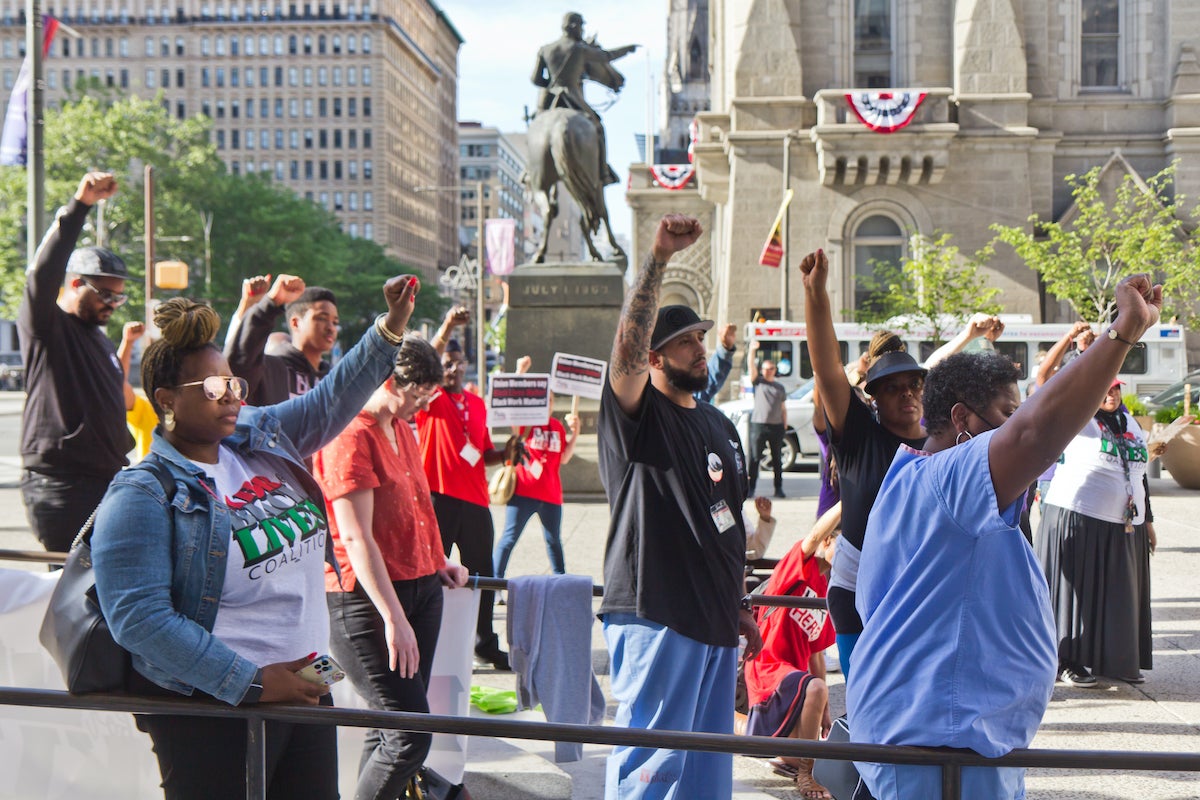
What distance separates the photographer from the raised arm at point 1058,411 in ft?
7.66

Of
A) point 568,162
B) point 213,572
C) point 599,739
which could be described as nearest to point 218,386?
point 213,572

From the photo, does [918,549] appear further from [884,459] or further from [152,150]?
[152,150]

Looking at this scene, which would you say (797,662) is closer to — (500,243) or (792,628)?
(792,628)

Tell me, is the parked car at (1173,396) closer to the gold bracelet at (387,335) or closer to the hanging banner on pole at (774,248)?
the hanging banner on pole at (774,248)

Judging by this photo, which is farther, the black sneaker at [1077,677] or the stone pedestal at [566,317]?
the stone pedestal at [566,317]

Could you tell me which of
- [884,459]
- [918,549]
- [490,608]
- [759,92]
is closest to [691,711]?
[884,459]

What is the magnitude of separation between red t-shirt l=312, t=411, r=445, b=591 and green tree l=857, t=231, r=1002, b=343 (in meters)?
23.1

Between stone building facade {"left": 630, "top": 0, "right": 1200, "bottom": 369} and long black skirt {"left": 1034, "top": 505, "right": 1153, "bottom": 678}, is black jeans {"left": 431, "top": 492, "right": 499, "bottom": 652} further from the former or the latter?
stone building facade {"left": 630, "top": 0, "right": 1200, "bottom": 369}

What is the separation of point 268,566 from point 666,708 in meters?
1.49

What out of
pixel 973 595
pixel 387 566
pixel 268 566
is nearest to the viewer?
pixel 973 595

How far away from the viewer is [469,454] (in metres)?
7.38

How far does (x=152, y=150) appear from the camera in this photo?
6519 centimetres

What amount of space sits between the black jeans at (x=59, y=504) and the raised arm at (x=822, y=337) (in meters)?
3.41

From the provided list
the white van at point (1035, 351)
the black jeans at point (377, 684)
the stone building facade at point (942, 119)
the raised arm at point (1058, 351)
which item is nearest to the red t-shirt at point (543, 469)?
the raised arm at point (1058, 351)
